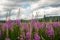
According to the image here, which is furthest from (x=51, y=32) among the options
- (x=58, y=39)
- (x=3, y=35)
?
(x=3, y=35)

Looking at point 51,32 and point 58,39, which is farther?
point 58,39

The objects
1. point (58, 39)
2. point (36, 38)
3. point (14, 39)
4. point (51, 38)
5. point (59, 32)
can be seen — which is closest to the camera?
point (36, 38)

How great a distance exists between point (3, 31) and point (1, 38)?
0.32 meters

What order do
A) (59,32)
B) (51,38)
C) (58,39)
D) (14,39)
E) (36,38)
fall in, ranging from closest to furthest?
(36,38)
(14,39)
(51,38)
(58,39)
(59,32)

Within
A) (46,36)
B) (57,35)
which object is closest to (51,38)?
(46,36)

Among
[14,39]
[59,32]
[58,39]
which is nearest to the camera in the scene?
[14,39]

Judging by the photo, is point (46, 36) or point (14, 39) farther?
point (46, 36)

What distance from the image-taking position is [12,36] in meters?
4.23

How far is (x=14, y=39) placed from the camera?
412 centimetres

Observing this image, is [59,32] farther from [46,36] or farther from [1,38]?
[1,38]

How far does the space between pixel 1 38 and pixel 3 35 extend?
146mm

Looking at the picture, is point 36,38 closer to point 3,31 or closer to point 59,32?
point 3,31

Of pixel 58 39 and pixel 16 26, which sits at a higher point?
pixel 16 26

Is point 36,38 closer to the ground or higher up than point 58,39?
higher up
